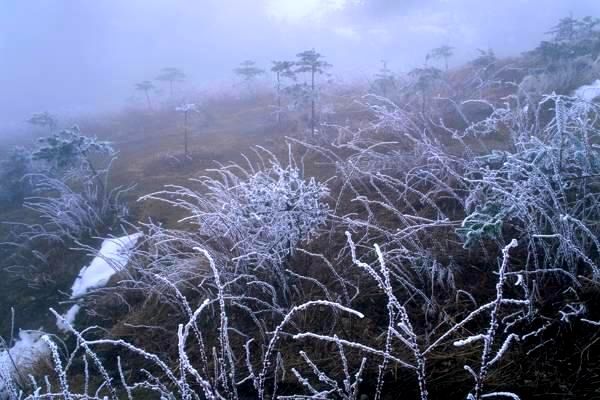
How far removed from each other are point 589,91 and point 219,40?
87.4 feet

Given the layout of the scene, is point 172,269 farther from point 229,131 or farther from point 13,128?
point 13,128

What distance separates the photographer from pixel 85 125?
38.8ft

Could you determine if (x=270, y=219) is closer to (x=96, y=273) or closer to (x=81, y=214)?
(x=96, y=273)

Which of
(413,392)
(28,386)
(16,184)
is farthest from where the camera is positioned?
(16,184)

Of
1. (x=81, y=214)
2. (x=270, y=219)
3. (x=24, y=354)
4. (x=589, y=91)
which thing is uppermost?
(x=589, y=91)

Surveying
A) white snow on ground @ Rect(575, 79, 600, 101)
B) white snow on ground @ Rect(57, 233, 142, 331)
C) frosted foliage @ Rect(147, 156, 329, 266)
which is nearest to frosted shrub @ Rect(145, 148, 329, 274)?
frosted foliage @ Rect(147, 156, 329, 266)

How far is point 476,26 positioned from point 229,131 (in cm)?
1575

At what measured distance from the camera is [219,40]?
28.5 meters

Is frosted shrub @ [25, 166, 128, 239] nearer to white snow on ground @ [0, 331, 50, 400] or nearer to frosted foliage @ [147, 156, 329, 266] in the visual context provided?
white snow on ground @ [0, 331, 50, 400]

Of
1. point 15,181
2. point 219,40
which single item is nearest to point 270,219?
point 15,181

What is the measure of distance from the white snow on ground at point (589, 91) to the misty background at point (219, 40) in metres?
8.23

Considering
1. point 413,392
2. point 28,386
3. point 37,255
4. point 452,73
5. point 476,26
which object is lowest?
point 28,386

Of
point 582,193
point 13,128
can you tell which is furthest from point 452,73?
point 13,128

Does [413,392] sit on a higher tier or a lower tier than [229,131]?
lower
